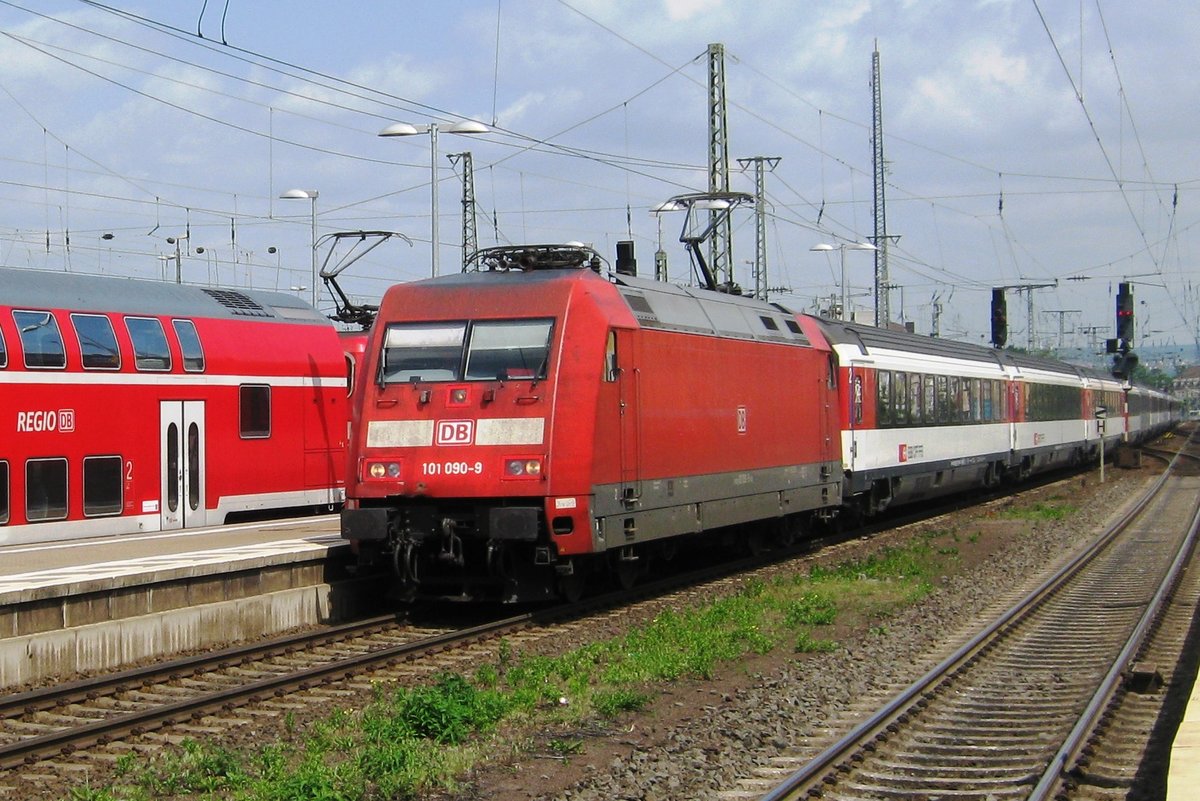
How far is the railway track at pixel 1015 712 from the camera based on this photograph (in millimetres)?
8570

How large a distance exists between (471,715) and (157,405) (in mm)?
10228

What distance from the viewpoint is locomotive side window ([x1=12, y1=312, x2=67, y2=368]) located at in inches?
662

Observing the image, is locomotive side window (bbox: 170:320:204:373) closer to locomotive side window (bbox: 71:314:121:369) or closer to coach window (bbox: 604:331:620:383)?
locomotive side window (bbox: 71:314:121:369)

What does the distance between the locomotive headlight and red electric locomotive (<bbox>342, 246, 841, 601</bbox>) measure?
0.01 meters

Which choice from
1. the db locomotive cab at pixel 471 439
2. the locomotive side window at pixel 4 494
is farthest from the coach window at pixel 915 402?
the locomotive side window at pixel 4 494

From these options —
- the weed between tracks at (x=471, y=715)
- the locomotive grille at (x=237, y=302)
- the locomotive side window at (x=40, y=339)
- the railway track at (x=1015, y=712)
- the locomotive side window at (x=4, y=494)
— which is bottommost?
the railway track at (x=1015, y=712)

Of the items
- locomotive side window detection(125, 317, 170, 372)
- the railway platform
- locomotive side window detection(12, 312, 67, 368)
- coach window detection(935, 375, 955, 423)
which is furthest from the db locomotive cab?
coach window detection(935, 375, 955, 423)

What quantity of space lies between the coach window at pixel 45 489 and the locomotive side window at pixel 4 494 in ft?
0.93

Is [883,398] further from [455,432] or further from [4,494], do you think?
[4,494]

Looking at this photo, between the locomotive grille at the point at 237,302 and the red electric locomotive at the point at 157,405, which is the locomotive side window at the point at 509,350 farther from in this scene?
the locomotive grille at the point at 237,302

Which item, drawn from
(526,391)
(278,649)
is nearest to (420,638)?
(278,649)

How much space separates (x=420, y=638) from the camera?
14141mm

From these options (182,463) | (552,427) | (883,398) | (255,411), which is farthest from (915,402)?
(552,427)

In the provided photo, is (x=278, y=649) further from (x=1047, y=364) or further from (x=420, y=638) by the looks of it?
(x=1047, y=364)
